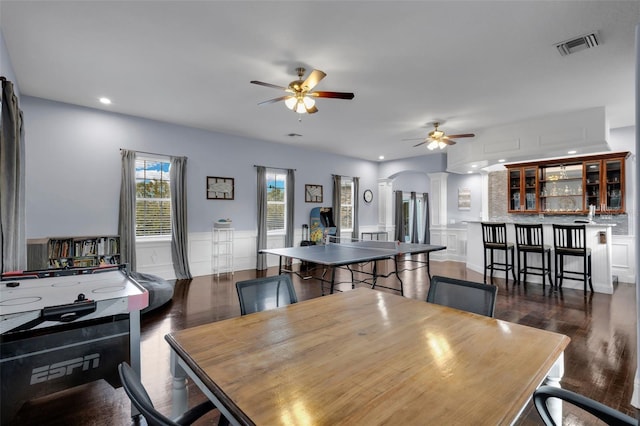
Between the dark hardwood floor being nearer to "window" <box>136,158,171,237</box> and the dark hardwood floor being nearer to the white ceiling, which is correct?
"window" <box>136,158,171,237</box>

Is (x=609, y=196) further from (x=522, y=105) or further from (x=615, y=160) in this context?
(x=522, y=105)

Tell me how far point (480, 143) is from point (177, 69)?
5.38 meters

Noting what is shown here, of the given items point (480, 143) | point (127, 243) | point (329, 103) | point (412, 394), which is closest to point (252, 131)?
point (329, 103)

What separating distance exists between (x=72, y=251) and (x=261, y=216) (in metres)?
3.29

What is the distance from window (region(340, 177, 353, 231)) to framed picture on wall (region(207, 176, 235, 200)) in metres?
3.37

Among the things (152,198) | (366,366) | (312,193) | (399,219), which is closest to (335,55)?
(366,366)

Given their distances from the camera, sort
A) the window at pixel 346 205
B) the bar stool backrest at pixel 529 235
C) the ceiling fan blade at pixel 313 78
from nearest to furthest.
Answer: the ceiling fan blade at pixel 313 78
the bar stool backrest at pixel 529 235
the window at pixel 346 205

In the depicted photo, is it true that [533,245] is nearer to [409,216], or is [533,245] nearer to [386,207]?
[386,207]

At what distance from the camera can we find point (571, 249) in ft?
15.4

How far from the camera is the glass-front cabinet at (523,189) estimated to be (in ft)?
22.7

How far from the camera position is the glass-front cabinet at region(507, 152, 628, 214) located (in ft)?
19.1

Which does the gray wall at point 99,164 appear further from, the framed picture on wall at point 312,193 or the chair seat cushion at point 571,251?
the chair seat cushion at point 571,251

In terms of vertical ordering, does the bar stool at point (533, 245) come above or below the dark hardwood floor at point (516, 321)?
above

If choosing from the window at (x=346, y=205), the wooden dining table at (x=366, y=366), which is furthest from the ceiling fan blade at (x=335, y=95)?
the window at (x=346, y=205)
